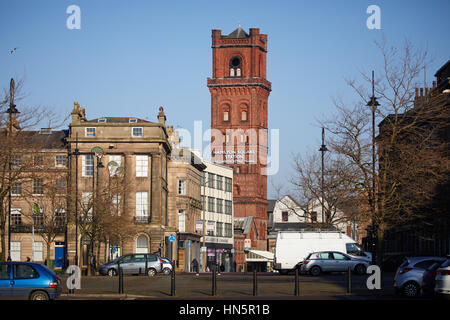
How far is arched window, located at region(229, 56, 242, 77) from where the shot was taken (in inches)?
5182

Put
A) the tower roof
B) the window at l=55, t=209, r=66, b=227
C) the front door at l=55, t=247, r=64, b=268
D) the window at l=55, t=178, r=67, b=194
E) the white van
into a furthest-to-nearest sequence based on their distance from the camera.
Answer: the tower roof < the front door at l=55, t=247, r=64, b=268 < the window at l=55, t=209, r=66, b=227 < the white van < the window at l=55, t=178, r=67, b=194

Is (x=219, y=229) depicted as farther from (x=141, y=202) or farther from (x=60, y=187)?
(x=60, y=187)

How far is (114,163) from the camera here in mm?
76750

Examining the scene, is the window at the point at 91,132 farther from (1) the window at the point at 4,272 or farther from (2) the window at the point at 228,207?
(1) the window at the point at 4,272

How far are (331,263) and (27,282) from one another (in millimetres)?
27259

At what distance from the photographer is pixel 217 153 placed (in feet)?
419

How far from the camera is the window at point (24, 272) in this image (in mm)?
24203

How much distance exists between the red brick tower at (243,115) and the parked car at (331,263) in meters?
77.7

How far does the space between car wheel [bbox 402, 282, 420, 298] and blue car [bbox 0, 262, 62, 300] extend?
11.9 meters

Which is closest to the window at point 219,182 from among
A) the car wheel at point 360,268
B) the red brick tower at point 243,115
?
the red brick tower at point 243,115

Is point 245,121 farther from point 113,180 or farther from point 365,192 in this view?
point 365,192

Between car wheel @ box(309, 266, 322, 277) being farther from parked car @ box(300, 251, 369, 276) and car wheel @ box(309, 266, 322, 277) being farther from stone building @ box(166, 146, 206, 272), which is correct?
stone building @ box(166, 146, 206, 272)

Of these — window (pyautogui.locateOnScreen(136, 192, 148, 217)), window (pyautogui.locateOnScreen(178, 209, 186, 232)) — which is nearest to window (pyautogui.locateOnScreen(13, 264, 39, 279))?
window (pyautogui.locateOnScreen(136, 192, 148, 217))

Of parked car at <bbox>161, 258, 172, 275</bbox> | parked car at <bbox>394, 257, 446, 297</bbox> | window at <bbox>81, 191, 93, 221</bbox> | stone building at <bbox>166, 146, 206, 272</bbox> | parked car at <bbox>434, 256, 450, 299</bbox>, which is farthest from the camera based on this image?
stone building at <bbox>166, 146, 206, 272</bbox>
